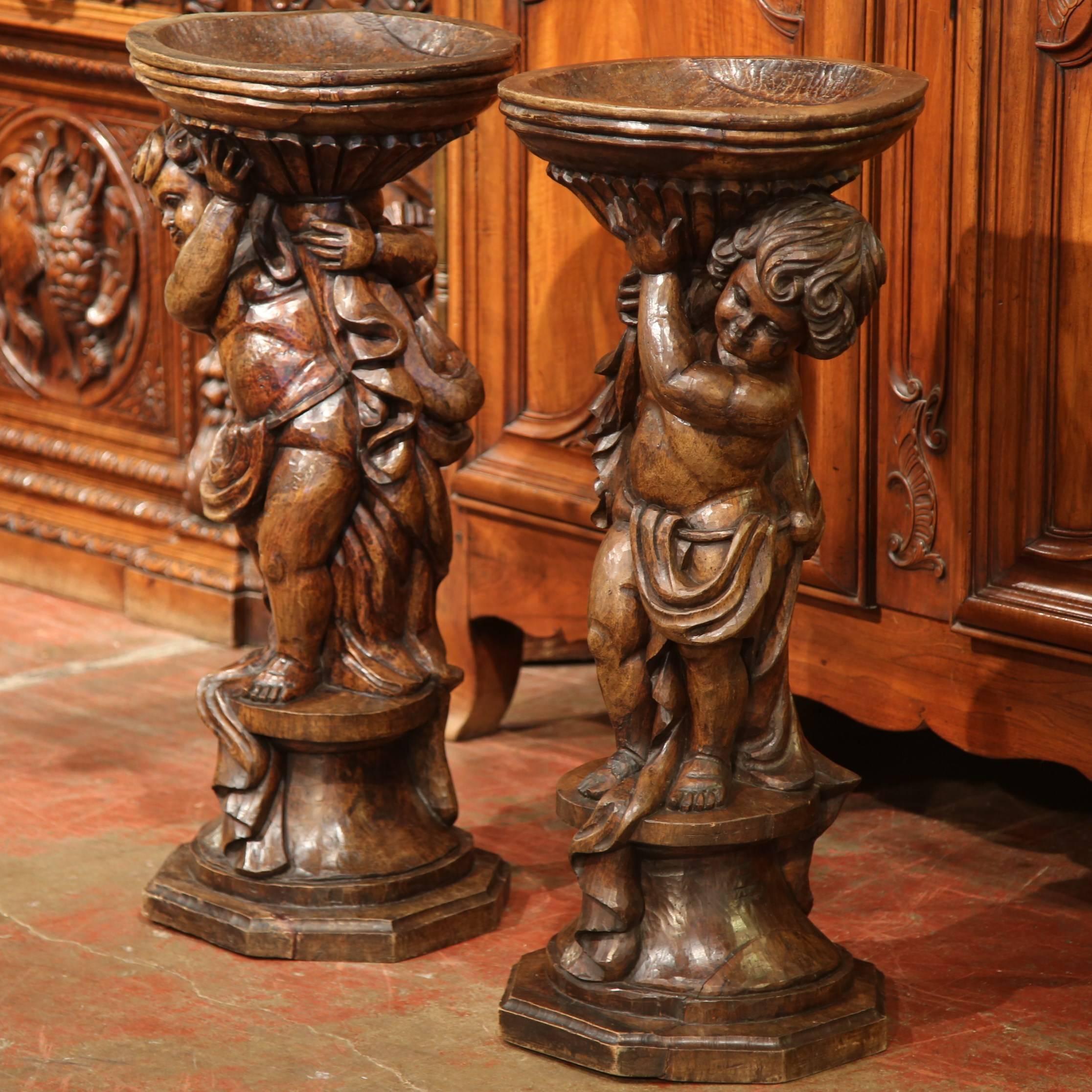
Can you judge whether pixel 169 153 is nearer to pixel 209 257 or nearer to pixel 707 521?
pixel 209 257

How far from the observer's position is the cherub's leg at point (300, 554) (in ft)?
10.0

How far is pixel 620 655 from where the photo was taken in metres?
2.76

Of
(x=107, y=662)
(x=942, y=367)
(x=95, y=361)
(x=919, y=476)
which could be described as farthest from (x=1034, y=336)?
(x=95, y=361)

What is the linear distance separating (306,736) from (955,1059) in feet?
3.24

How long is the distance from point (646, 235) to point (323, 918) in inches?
42.9

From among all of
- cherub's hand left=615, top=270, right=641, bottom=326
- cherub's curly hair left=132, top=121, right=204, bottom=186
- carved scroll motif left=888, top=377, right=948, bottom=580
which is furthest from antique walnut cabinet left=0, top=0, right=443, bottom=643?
cherub's hand left=615, top=270, right=641, bottom=326

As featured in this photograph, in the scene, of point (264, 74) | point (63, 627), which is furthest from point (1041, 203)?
point (63, 627)

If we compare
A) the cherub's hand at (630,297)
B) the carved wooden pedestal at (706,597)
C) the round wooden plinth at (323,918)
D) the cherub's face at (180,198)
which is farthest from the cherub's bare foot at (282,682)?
the cherub's hand at (630,297)

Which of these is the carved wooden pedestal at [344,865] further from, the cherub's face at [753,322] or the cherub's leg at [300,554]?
the cherub's face at [753,322]

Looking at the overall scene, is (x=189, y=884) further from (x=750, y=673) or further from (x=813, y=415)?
(x=813, y=415)

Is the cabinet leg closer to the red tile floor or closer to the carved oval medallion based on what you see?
the red tile floor

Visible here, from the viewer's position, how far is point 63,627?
15.1 feet

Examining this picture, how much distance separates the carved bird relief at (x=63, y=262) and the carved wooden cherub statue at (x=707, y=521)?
7.18ft

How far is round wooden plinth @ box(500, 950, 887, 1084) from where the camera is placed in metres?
2.68
